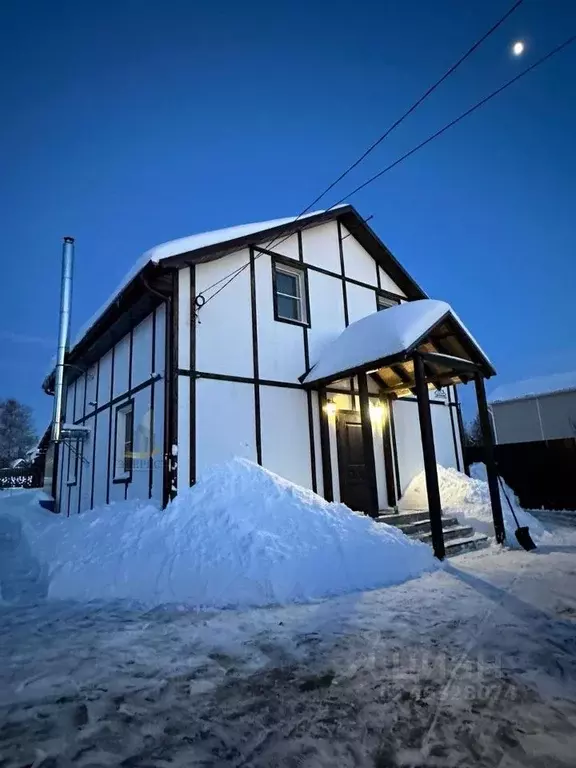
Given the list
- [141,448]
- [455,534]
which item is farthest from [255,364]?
[455,534]

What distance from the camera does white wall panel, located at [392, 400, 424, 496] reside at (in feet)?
35.4

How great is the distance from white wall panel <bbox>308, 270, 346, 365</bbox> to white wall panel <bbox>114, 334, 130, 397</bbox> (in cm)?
474

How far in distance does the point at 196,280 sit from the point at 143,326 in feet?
7.40

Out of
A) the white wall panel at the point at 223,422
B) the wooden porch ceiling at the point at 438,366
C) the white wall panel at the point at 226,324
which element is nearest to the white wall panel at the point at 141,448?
the white wall panel at the point at 223,422

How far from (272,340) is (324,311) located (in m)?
2.00

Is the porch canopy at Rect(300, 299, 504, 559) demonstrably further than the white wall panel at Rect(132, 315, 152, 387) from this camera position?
No

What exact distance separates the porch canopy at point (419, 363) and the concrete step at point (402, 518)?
0.33 m

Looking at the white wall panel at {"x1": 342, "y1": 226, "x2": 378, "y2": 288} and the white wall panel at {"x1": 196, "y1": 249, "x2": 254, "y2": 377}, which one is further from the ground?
the white wall panel at {"x1": 342, "y1": 226, "x2": 378, "y2": 288}

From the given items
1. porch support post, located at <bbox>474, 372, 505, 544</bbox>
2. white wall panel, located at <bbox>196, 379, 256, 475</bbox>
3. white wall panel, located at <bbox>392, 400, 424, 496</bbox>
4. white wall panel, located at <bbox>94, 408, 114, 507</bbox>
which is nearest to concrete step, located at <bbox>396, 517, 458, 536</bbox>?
porch support post, located at <bbox>474, 372, 505, 544</bbox>

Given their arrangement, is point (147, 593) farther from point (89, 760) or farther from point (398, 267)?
point (398, 267)

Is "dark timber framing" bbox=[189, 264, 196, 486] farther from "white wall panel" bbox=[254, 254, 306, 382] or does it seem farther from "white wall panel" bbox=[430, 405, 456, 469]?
"white wall panel" bbox=[430, 405, 456, 469]

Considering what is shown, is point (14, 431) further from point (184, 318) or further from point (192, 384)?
point (192, 384)

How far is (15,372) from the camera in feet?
529

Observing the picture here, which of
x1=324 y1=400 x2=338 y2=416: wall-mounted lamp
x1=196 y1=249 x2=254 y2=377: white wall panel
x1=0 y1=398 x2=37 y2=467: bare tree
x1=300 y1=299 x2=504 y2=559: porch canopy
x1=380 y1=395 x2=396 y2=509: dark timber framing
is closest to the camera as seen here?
x1=300 y1=299 x2=504 y2=559: porch canopy
